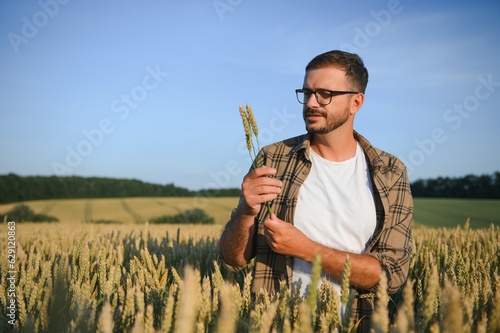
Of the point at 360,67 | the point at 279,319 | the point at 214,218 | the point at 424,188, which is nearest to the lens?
the point at 279,319

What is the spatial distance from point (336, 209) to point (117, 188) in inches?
1465

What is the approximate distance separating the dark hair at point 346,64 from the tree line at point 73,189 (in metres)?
28.9

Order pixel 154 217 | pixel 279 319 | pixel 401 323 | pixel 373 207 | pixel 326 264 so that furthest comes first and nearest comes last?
pixel 154 217
pixel 373 207
pixel 326 264
pixel 279 319
pixel 401 323

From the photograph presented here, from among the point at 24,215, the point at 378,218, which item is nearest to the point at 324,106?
the point at 378,218

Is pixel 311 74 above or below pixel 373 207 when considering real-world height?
above

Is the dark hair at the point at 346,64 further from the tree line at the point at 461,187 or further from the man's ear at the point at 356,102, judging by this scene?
the tree line at the point at 461,187

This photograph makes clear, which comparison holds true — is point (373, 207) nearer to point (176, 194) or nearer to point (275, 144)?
point (275, 144)

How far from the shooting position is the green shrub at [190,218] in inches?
732

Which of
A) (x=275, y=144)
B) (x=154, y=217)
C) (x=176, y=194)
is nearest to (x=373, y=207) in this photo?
(x=275, y=144)

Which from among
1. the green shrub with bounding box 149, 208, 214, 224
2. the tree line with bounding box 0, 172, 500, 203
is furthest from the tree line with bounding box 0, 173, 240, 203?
the green shrub with bounding box 149, 208, 214, 224

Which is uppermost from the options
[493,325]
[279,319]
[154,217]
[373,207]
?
[373,207]

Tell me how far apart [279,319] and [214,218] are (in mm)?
17915

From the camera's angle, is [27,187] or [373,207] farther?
[27,187]

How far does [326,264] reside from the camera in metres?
2.08
